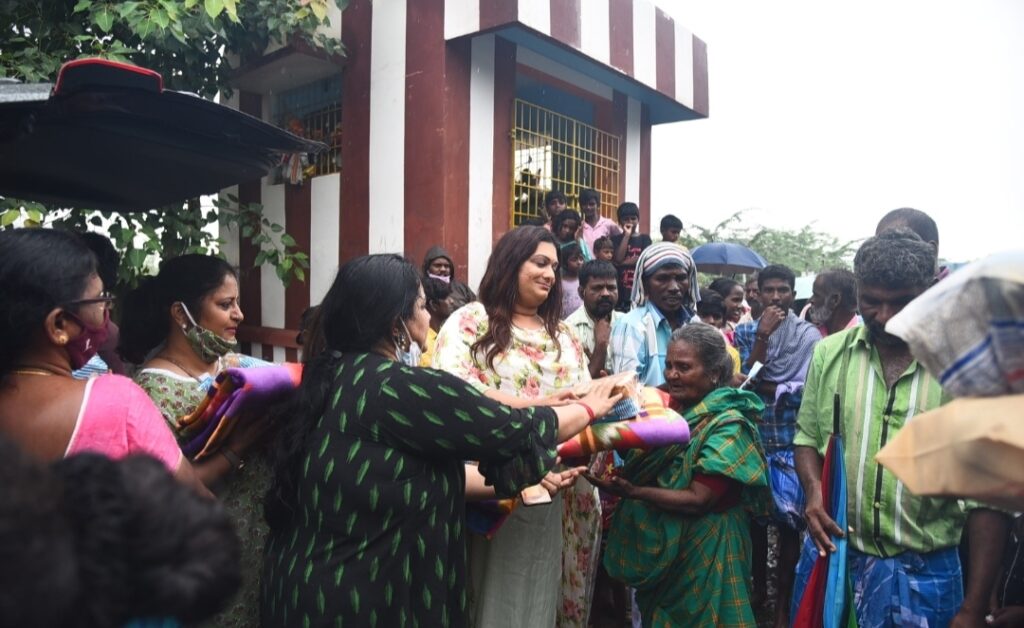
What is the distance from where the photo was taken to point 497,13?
6125mm

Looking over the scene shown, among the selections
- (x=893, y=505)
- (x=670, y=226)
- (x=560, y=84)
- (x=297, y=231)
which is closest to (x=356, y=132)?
(x=297, y=231)

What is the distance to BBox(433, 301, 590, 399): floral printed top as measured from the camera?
3.02m

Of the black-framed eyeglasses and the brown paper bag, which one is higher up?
the black-framed eyeglasses

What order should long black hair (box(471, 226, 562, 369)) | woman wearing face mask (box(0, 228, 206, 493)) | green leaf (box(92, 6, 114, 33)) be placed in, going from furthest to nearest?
green leaf (box(92, 6, 114, 33)) < long black hair (box(471, 226, 562, 369)) < woman wearing face mask (box(0, 228, 206, 493))

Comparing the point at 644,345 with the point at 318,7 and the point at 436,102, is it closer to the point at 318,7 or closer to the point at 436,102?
the point at 436,102

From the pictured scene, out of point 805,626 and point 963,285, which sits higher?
point 963,285

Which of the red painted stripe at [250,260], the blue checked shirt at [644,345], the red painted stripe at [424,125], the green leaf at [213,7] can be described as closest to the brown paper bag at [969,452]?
the blue checked shirt at [644,345]

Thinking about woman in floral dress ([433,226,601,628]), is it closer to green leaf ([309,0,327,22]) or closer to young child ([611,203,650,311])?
green leaf ([309,0,327,22])

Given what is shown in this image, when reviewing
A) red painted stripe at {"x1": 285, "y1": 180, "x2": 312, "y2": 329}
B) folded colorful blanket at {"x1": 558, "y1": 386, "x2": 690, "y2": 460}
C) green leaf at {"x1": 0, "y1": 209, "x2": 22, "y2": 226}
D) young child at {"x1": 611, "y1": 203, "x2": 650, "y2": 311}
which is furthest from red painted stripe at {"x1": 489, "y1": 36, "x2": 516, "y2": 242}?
folded colorful blanket at {"x1": 558, "y1": 386, "x2": 690, "y2": 460}

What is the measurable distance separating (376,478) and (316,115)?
6928mm

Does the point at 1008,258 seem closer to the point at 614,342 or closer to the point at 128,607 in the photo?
the point at 128,607

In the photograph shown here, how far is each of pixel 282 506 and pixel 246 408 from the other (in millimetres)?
328

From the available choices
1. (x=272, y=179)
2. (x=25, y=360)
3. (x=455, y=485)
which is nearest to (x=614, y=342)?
(x=455, y=485)

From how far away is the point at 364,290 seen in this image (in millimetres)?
2033
